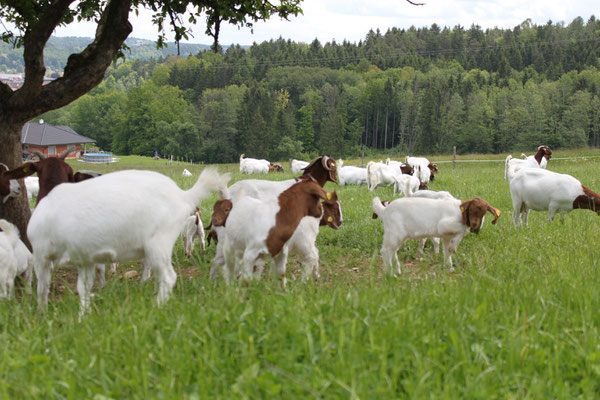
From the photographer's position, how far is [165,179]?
5414mm

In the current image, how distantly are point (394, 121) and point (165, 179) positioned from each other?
11767cm

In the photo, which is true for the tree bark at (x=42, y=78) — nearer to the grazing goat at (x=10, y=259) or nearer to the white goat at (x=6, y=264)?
the grazing goat at (x=10, y=259)

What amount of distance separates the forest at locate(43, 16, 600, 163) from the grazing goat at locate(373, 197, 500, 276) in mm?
87849

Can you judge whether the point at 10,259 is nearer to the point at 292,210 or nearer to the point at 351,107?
the point at 292,210

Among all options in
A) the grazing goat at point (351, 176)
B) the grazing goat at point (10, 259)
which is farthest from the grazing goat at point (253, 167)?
the grazing goat at point (10, 259)

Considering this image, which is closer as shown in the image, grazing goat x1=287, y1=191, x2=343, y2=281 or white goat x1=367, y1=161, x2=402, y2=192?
grazing goat x1=287, y1=191, x2=343, y2=281

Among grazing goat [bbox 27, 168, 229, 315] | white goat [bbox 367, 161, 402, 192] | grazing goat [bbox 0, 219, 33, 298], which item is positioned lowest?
white goat [bbox 367, 161, 402, 192]

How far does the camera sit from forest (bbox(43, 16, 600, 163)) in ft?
326

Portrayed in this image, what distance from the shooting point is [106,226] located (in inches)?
191

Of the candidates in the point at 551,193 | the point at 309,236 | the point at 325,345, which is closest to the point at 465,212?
the point at 309,236

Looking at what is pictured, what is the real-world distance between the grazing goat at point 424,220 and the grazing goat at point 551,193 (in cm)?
353

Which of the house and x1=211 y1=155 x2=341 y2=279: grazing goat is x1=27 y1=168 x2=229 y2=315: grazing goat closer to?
x1=211 y1=155 x2=341 y2=279: grazing goat

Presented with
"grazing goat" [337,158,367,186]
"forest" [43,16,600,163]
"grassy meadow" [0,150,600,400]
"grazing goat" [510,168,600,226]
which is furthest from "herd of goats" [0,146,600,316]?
"forest" [43,16,600,163]

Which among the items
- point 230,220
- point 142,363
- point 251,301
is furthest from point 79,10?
point 142,363
